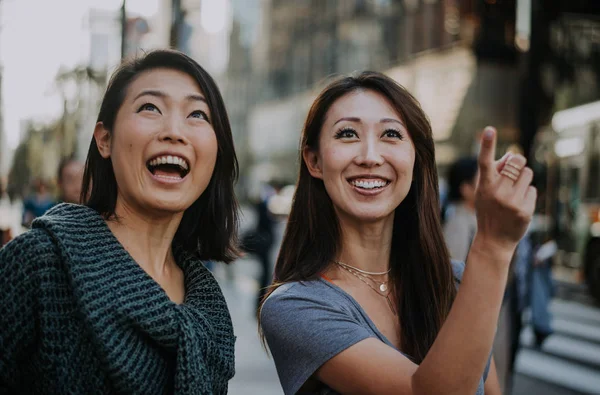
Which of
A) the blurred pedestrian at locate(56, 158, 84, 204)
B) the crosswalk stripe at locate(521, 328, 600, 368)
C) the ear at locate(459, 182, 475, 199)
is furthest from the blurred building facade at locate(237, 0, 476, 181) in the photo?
the blurred pedestrian at locate(56, 158, 84, 204)

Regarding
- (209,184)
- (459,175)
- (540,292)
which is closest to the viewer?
(209,184)

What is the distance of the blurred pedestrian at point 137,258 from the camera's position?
177 centimetres

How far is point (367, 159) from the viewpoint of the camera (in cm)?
238

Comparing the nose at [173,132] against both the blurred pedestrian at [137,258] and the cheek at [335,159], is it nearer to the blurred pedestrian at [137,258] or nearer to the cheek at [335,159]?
the blurred pedestrian at [137,258]

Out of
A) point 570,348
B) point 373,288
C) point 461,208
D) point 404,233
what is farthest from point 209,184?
point 570,348

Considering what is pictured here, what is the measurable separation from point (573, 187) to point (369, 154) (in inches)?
563

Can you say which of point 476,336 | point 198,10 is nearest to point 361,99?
point 476,336

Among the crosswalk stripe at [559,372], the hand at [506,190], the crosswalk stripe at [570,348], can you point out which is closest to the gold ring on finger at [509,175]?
the hand at [506,190]

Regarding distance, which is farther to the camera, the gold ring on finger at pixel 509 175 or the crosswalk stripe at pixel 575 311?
the crosswalk stripe at pixel 575 311

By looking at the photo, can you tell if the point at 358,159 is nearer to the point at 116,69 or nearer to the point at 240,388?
the point at 116,69

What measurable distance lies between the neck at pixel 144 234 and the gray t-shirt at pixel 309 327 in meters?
0.37

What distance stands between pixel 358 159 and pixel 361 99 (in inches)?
8.6

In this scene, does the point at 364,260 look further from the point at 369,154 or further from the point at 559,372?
the point at 559,372

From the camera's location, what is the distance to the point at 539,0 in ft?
44.9
